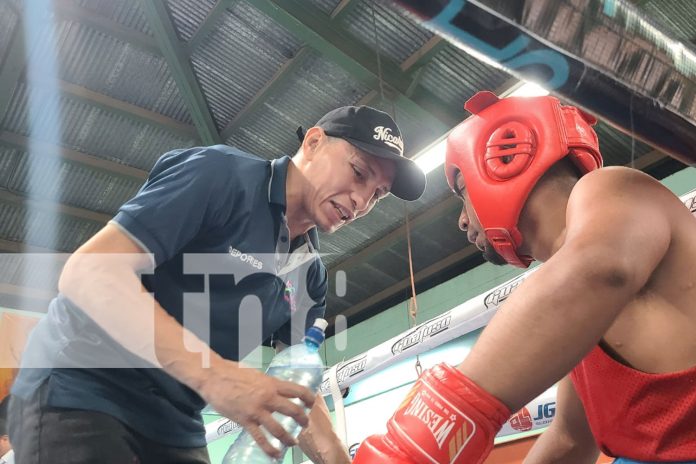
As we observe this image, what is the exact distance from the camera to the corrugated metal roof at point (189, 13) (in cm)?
448

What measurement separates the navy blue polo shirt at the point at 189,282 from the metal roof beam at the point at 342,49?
113 inches

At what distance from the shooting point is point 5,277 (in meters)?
7.52

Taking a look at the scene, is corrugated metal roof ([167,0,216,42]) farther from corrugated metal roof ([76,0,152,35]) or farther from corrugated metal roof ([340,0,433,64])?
corrugated metal roof ([340,0,433,64])

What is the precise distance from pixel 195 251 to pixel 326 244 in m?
5.99

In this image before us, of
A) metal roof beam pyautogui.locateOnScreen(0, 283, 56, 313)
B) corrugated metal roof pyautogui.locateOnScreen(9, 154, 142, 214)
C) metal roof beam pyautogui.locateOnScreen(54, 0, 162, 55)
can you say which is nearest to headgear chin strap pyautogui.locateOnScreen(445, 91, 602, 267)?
metal roof beam pyautogui.locateOnScreen(54, 0, 162, 55)

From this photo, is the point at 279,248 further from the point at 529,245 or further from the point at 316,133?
the point at 529,245

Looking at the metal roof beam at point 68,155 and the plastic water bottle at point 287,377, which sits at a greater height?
the metal roof beam at point 68,155

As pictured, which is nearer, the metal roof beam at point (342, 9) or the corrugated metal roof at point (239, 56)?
the metal roof beam at point (342, 9)

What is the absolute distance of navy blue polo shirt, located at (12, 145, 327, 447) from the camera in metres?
1.25

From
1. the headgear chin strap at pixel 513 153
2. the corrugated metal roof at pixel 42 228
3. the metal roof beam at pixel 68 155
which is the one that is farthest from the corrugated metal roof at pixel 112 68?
the headgear chin strap at pixel 513 153

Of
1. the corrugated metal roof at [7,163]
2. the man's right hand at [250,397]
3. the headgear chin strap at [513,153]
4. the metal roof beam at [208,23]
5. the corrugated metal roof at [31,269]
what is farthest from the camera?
the corrugated metal roof at [31,269]

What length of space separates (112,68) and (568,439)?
15.8ft

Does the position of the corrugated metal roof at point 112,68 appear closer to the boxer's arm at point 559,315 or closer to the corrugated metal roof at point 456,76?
the corrugated metal roof at point 456,76

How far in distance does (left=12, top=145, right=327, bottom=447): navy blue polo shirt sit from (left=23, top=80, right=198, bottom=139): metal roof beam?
13.5 ft
